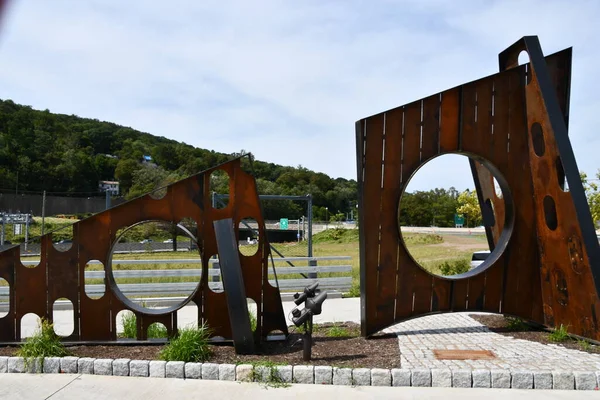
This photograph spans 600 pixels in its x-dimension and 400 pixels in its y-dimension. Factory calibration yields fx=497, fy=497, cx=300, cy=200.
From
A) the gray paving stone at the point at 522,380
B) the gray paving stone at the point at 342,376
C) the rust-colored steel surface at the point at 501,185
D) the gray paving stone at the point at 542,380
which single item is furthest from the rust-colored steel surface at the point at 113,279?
the gray paving stone at the point at 542,380

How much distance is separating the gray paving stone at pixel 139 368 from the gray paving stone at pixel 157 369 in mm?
32

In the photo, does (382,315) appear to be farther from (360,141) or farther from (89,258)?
(89,258)

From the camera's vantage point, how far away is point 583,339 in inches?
245

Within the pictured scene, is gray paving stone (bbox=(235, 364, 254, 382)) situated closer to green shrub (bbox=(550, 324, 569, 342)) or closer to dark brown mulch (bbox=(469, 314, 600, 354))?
dark brown mulch (bbox=(469, 314, 600, 354))

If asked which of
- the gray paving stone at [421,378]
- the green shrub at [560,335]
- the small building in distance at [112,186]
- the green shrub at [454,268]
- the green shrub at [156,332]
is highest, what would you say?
the small building in distance at [112,186]

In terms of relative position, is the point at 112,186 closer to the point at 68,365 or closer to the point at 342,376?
the point at 68,365

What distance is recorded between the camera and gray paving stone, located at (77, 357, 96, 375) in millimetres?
5352

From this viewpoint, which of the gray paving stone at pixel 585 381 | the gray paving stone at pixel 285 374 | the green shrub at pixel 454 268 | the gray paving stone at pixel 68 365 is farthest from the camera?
the green shrub at pixel 454 268

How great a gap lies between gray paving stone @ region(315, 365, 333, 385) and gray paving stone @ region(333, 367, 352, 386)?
0.04 metres

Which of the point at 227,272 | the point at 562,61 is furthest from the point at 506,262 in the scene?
the point at 227,272

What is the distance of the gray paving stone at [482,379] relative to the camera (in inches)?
192

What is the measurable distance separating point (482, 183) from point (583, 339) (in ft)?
9.71

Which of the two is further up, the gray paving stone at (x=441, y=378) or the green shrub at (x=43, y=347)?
the green shrub at (x=43, y=347)

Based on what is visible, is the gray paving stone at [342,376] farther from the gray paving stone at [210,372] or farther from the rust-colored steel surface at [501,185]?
the rust-colored steel surface at [501,185]
